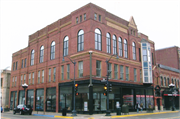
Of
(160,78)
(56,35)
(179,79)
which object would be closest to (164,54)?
(179,79)

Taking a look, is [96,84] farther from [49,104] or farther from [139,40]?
[139,40]

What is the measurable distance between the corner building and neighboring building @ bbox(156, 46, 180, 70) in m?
25.2

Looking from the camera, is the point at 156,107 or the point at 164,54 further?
the point at 164,54

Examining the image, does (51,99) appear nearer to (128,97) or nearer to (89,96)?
(89,96)

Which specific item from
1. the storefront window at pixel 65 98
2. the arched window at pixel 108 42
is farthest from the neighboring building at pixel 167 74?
the storefront window at pixel 65 98

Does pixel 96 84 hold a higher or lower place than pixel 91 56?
lower

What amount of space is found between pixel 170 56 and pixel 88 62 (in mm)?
48616

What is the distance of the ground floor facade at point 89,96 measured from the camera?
29.4 metres

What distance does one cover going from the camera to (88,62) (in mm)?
29797

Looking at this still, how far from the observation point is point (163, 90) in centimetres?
4906

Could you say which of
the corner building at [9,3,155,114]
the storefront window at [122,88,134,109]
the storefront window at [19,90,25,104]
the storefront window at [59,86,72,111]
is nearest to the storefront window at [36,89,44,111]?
the corner building at [9,3,155,114]

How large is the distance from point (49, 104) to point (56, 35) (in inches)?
554

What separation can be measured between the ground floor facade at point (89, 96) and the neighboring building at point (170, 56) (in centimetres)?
2867

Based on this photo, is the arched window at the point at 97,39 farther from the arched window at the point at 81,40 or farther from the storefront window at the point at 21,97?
the storefront window at the point at 21,97
